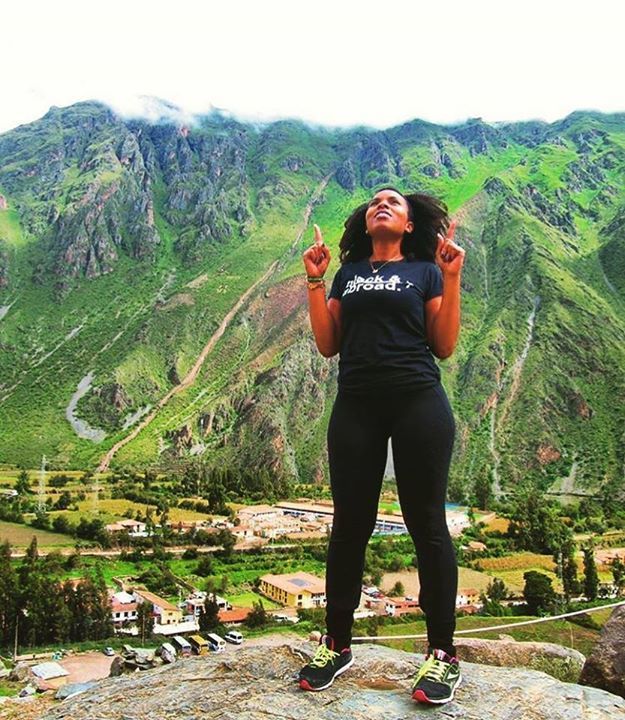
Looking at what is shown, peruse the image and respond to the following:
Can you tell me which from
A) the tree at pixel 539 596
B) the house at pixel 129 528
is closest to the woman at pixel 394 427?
the tree at pixel 539 596

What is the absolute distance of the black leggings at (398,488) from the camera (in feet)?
12.6

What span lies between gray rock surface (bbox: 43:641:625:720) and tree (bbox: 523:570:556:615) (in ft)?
116

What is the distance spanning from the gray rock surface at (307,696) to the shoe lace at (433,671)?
146 mm

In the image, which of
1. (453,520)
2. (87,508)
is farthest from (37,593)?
(453,520)

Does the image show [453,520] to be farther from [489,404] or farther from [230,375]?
[230,375]

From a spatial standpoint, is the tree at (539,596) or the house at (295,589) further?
the house at (295,589)

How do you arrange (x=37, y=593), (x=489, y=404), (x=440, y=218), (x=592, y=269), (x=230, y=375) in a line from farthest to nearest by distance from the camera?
(x=592, y=269) < (x=230, y=375) < (x=489, y=404) < (x=37, y=593) < (x=440, y=218)

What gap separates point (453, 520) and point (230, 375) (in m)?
73.4

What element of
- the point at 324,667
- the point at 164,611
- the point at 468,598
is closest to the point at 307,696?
the point at 324,667

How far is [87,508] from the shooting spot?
66.4m

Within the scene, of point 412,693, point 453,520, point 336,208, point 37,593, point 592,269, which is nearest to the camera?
point 412,693

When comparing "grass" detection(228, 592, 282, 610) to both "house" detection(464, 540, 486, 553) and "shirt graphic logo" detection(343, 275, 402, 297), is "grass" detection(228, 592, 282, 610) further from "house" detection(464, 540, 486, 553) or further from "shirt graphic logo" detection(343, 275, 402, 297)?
"shirt graphic logo" detection(343, 275, 402, 297)

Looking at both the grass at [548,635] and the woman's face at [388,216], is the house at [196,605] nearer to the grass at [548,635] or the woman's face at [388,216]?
the grass at [548,635]

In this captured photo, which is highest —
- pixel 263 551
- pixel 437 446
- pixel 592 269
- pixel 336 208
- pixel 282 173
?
pixel 282 173
